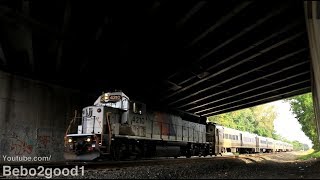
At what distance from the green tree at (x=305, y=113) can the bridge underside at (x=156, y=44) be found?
11.9m

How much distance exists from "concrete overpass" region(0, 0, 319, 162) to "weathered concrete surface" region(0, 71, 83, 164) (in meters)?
0.05

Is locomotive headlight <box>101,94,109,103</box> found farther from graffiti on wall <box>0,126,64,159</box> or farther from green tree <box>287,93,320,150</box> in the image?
green tree <box>287,93,320,150</box>

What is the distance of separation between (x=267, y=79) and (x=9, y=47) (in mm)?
15882

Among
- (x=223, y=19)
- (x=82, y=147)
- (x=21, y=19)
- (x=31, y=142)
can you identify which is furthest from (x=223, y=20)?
(x=31, y=142)

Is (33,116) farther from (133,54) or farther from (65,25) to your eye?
(65,25)

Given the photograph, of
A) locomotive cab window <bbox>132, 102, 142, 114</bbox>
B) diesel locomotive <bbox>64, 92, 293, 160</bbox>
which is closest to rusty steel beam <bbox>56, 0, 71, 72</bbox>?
diesel locomotive <bbox>64, 92, 293, 160</bbox>

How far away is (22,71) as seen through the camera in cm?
1711

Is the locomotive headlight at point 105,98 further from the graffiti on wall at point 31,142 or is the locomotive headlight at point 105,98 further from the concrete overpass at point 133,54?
the graffiti on wall at point 31,142

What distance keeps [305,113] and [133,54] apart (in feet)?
84.3

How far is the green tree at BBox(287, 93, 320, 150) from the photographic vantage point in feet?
111

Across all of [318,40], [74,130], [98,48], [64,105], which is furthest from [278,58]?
[64,105]

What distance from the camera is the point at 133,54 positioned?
605 inches

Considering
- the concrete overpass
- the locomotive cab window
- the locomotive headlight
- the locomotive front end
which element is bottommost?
the locomotive front end

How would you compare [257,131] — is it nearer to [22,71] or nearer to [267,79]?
[267,79]
